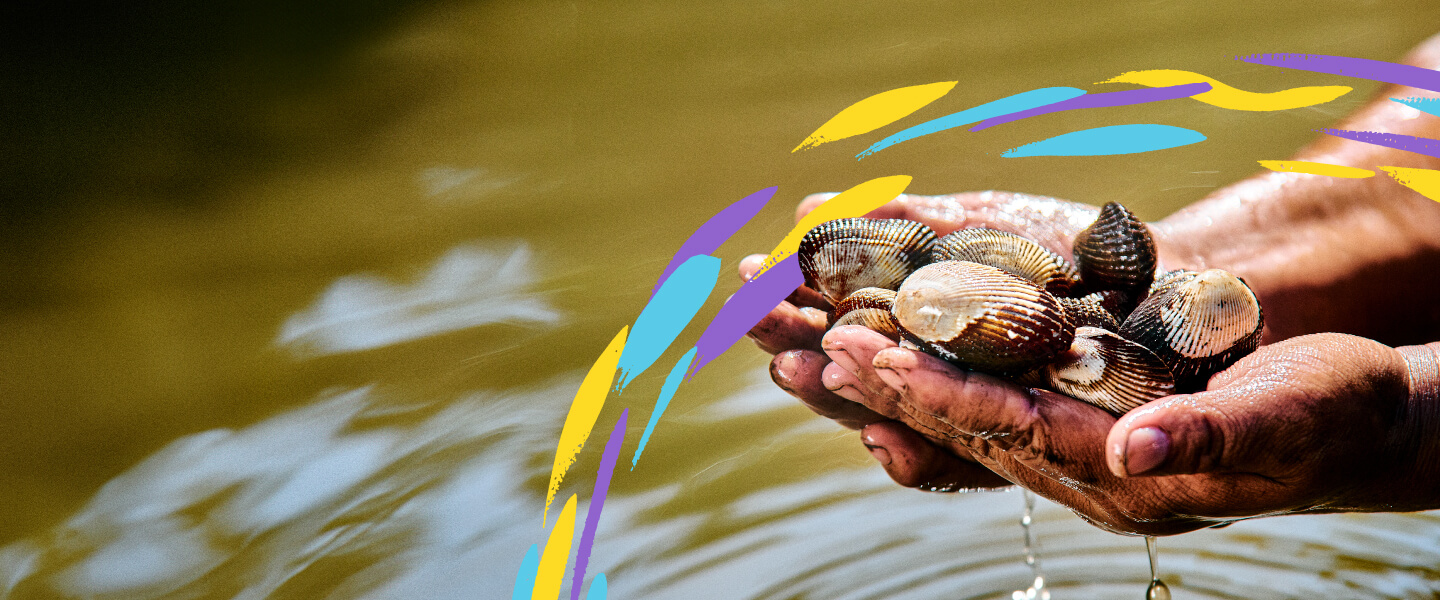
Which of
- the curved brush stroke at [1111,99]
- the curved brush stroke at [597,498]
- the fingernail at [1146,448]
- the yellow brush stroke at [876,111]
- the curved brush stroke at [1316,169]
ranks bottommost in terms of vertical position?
the fingernail at [1146,448]

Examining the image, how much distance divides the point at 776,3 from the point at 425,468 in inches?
26.9

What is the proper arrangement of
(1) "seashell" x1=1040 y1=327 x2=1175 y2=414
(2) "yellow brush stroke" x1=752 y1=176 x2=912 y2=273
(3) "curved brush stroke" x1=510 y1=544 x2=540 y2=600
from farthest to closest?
1. (2) "yellow brush stroke" x1=752 y1=176 x2=912 y2=273
2. (3) "curved brush stroke" x1=510 y1=544 x2=540 y2=600
3. (1) "seashell" x1=1040 y1=327 x2=1175 y2=414

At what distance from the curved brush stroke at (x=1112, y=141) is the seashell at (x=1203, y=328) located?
56cm

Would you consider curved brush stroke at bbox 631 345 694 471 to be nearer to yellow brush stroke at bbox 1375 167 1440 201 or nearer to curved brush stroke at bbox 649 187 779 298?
curved brush stroke at bbox 649 187 779 298

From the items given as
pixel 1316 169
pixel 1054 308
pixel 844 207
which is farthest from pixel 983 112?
pixel 1054 308

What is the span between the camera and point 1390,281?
3.46 feet

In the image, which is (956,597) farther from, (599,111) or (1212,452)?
(599,111)

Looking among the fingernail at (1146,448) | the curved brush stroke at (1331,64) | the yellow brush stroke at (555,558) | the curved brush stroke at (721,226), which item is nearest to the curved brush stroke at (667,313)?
the curved brush stroke at (721,226)

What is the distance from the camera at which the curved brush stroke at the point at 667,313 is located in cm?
112

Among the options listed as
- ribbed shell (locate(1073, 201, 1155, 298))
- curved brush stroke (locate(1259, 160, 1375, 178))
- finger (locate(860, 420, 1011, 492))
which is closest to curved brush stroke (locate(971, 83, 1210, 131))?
curved brush stroke (locate(1259, 160, 1375, 178))

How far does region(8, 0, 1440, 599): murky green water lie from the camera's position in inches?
34.0

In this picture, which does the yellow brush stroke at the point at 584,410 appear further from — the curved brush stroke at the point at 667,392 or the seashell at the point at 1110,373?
the seashell at the point at 1110,373

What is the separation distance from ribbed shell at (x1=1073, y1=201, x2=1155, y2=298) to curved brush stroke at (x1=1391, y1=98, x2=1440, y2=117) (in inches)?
21.1

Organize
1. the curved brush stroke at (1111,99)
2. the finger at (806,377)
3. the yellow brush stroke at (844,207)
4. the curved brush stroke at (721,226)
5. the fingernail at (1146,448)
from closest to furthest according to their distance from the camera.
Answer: the fingernail at (1146,448) < the finger at (806,377) < the yellow brush stroke at (844,207) < the curved brush stroke at (721,226) < the curved brush stroke at (1111,99)
